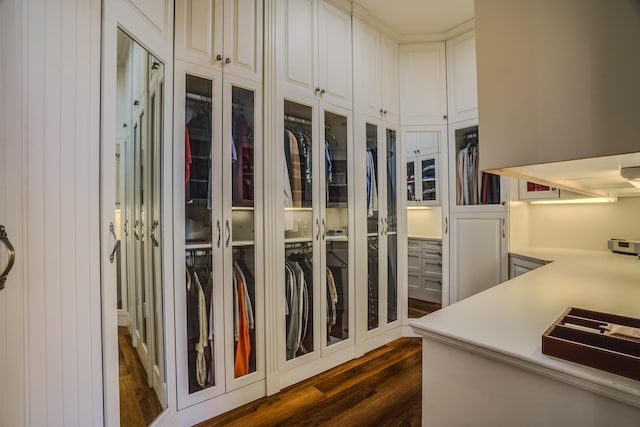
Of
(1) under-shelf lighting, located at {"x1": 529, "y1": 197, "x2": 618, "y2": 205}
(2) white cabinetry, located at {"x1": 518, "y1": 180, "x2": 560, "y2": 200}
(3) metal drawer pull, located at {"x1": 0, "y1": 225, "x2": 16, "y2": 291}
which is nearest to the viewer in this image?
(3) metal drawer pull, located at {"x1": 0, "y1": 225, "x2": 16, "y2": 291}

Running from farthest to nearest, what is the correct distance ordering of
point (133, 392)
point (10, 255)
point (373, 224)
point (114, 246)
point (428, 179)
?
point (428, 179) < point (373, 224) < point (133, 392) < point (114, 246) < point (10, 255)

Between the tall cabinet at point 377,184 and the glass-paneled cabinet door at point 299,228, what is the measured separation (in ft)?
1.53

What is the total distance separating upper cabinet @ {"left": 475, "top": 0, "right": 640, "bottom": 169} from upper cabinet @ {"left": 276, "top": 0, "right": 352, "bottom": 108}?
165 cm

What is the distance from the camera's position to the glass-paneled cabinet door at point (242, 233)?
1750 millimetres

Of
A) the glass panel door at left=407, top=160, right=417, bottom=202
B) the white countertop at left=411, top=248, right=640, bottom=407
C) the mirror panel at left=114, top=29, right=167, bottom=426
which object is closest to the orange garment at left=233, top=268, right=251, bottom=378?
the mirror panel at left=114, top=29, right=167, bottom=426

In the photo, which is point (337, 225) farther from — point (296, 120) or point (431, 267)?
point (431, 267)

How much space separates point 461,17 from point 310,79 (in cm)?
154

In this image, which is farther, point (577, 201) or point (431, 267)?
point (431, 267)

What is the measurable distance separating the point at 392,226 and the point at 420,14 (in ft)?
6.06

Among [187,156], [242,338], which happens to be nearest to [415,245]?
[242,338]

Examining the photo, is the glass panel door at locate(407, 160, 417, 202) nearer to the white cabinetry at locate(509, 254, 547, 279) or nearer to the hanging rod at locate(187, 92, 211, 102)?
the white cabinetry at locate(509, 254, 547, 279)

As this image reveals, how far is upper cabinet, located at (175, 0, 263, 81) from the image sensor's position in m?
1.62

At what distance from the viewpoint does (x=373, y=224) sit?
8.55 ft

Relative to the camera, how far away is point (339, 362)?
2.27m
